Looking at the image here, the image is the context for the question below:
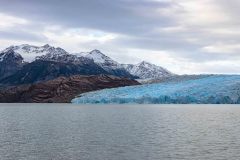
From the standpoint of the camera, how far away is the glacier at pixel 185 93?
116 m

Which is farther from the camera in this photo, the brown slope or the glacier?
the brown slope

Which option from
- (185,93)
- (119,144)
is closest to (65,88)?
(185,93)

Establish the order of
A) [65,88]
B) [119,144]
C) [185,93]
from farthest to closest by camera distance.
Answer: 1. [65,88]
2. [185,93]
3. [119,144]

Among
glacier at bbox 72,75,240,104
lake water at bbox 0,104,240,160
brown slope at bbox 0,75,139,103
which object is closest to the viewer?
lake water at bbox 0,104,240,160

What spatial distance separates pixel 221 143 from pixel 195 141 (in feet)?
9.06

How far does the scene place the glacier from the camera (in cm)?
11594

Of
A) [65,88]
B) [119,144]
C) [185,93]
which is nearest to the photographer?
[119,144]

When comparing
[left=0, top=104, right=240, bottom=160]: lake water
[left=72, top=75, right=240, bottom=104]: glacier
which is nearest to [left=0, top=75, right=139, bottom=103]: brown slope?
[left=72, top=75, right=240, bottom=104]: glacier

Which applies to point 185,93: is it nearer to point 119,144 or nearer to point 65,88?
point 65,88

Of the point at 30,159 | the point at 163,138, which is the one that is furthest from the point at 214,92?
the point at 30,159

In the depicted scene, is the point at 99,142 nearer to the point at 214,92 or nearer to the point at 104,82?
the point at 214,92

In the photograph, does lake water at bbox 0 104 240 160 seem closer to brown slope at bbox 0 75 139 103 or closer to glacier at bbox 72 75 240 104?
glacier at bbox 72 75 240 104

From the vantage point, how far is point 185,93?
400 ft

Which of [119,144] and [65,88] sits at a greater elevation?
[65,88]
